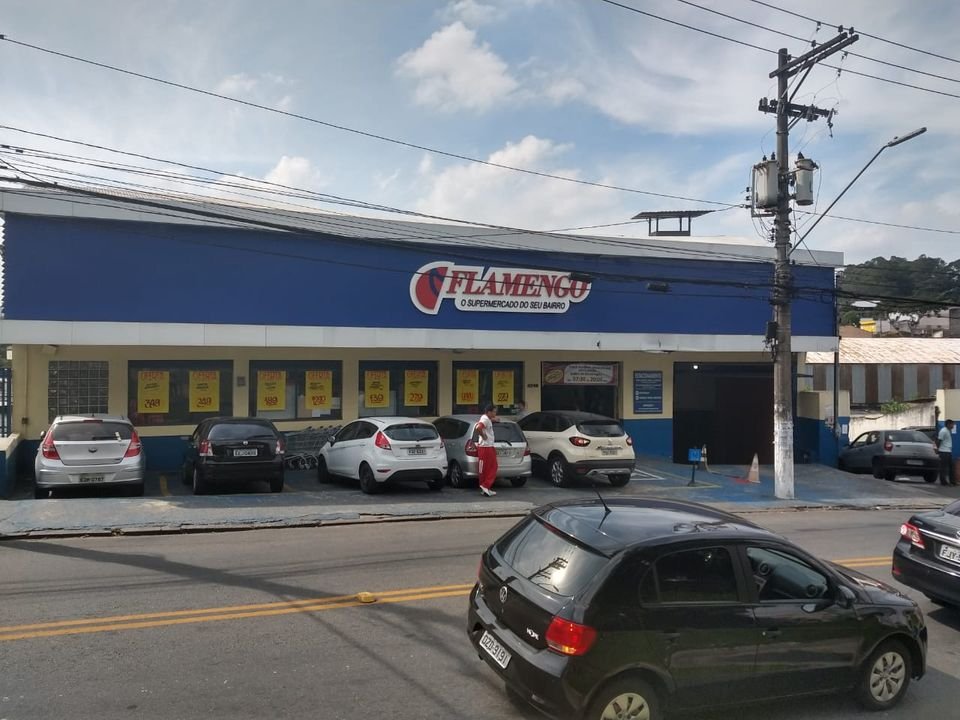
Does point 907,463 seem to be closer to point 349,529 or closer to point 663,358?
point 663,358

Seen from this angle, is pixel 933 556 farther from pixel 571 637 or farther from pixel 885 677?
pixel 571 637

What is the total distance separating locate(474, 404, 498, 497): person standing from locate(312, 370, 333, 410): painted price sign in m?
5.41

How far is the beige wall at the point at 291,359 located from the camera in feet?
52.1

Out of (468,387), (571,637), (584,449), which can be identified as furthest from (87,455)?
(571,637)

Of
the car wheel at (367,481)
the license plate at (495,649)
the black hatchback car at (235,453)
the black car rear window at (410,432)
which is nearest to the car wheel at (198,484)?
the black hatchback car at (235,453)

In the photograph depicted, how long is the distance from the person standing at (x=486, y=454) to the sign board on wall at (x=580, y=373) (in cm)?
641

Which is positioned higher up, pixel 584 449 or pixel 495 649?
pixel 584 449

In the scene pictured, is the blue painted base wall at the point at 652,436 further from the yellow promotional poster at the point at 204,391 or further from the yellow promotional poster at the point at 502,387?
the yellow promotional poster at the point at 204,391

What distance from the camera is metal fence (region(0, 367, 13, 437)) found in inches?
634

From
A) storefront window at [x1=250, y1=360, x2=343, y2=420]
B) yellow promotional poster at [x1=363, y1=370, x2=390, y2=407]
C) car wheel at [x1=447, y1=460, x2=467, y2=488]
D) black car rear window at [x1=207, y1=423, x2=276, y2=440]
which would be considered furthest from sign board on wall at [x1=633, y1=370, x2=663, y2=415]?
black car rear window at [x1=207, y1=423, x2=276, y2=440]

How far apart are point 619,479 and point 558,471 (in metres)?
1.45

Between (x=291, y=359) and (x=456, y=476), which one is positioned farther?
(x=291, y=359)

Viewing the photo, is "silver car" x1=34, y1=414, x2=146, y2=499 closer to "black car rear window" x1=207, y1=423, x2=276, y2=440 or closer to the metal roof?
"black car rear window" x1=207, y1=423, x2=276, y2=440

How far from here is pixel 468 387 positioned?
2017 centimetres
